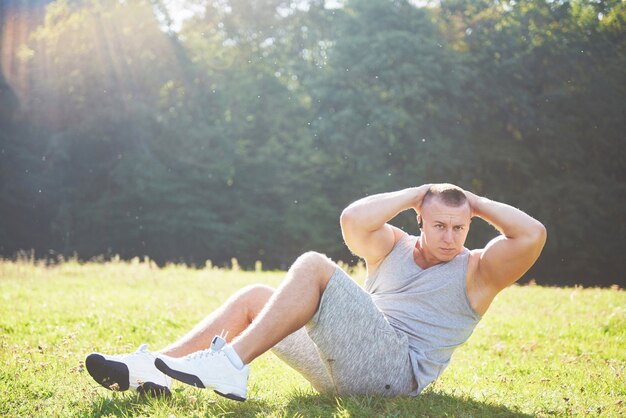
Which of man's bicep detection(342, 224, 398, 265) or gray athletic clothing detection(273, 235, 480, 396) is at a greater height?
man's bicep detection(342, 224, 398, 265)

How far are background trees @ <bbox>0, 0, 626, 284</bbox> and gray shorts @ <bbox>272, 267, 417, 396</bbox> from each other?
21.5 metres

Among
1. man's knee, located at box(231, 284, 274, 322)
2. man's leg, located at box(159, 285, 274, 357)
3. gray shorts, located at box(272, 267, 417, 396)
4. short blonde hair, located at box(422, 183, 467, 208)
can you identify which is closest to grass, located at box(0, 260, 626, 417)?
gray shorts, located at box(272, 267, 417, 396)

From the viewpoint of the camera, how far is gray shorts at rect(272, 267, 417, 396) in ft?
12.4

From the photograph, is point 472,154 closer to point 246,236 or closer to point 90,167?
point 246,236

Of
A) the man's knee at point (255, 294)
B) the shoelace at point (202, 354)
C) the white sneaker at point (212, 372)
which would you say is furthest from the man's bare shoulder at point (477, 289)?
the shoelace at point (202, 354)

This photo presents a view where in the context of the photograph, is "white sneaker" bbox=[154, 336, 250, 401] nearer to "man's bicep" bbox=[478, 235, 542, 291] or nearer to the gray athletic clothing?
the gray athletic clothing

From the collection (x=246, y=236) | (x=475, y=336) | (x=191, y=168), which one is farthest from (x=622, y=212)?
(x=475, y=336)

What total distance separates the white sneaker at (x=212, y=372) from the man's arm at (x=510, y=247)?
157 centimetres

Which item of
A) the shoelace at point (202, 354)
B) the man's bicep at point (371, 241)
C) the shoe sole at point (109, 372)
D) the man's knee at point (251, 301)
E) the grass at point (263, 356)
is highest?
the man's bicep at point (371, 241)

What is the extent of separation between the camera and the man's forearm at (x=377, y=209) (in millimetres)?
4180

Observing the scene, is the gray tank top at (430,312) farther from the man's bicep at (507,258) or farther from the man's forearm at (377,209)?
the man's forearm at (377,209)

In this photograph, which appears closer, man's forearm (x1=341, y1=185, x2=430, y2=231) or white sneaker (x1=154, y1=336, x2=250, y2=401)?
white sneaker (x1=154, y1=336, x2=250, y2=401)

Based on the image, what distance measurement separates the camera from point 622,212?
25469 mm

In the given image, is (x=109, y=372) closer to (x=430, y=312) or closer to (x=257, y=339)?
(x=257, y=339)
